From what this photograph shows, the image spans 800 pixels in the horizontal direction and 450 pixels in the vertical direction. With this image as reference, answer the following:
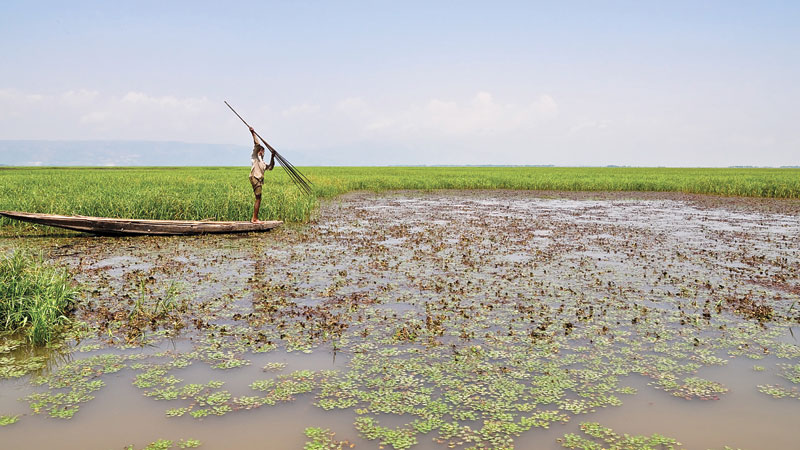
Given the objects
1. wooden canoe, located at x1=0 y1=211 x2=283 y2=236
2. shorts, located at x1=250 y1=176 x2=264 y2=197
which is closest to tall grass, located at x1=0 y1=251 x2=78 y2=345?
wooden canoe, located at x1=0 y1=211 x2=283 y2=236

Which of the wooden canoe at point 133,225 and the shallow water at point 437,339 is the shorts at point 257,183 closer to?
the wooden canoe at point 133,225

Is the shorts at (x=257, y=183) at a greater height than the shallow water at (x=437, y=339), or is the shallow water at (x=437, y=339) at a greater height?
the shorts at (x=257, y=183)

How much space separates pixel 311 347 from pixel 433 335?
162 cm

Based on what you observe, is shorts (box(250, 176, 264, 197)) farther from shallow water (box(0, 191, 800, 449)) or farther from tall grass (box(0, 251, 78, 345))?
tall grass (box(0, 251, 78, 345))

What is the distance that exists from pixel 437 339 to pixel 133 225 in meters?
10.3

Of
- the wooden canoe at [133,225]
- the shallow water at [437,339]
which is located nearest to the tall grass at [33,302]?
the shallow water at [437,339]

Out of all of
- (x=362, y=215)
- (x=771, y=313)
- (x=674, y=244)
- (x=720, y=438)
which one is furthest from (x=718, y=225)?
(x=720, y=438)

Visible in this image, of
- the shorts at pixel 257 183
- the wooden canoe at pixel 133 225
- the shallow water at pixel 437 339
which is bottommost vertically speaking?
the shallow water at pixel 437 339

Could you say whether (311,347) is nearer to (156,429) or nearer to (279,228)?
(156,429)

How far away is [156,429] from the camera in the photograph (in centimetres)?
443

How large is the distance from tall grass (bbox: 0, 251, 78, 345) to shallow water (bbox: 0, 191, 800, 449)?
403mm

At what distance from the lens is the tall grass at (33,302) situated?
6.36 meters

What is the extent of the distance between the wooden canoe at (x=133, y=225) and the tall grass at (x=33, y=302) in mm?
5587

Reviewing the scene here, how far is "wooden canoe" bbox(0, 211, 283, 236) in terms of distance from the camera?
12617 mm
